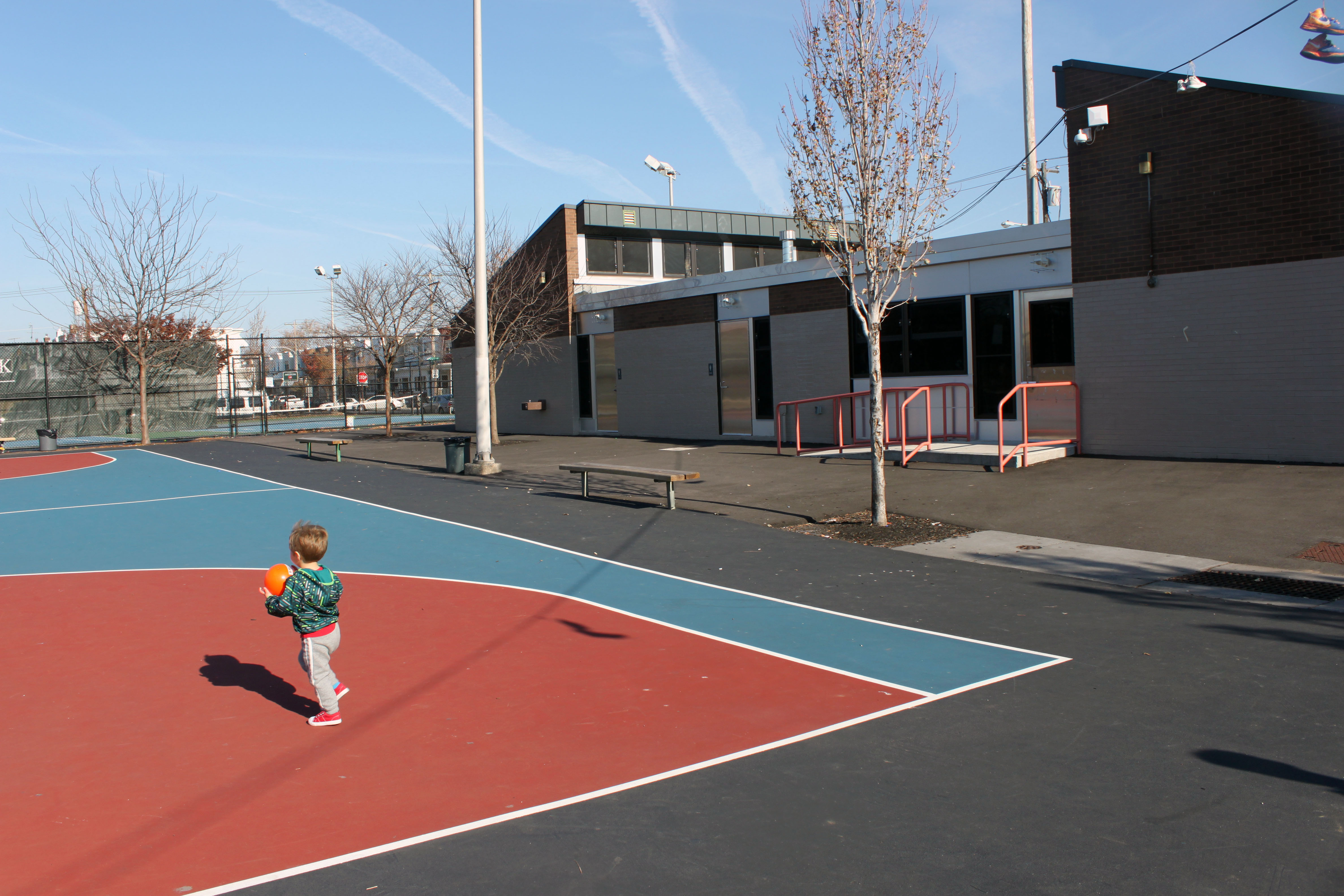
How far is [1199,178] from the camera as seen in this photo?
1538 cm

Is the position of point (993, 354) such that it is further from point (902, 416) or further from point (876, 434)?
point (876, 434)

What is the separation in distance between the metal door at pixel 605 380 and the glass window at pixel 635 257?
11.6 feet

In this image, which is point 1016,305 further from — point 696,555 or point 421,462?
point 421,462

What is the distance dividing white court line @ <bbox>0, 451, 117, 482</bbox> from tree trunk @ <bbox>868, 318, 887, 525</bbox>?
18.9m

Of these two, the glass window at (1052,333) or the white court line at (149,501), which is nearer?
the white court line at (149,501)

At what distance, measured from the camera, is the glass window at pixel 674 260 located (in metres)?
33.6

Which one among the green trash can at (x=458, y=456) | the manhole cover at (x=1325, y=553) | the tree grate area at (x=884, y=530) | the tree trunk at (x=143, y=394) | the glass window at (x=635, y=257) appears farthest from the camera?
the glass window at (x=635, y=257)

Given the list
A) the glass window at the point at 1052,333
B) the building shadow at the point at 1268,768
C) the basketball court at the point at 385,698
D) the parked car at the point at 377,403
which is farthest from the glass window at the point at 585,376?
the parked car at the point at 377,403

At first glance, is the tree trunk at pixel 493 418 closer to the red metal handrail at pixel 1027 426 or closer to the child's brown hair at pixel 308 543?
the red metal handrail at pixel 1027 426

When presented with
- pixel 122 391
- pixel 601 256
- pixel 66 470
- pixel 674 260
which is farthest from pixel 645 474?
pixel 122 391

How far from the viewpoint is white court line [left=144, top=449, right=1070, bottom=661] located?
286 inches

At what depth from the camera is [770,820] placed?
14.4ft

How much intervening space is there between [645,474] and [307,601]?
9115 millimetres

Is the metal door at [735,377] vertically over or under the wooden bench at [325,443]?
over
